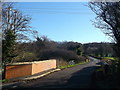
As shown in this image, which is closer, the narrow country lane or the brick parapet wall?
the narrow country lane

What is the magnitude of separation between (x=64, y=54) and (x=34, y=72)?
24.6 metres

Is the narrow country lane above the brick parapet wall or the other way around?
the other way around

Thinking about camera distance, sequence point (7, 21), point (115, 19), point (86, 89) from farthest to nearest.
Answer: point (7, 21) → point (115, 19) → point (86, 89)

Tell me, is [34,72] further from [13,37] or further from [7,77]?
[13,37]

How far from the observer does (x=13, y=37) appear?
19125 mm

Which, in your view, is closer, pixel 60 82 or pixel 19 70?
pixel 60 82

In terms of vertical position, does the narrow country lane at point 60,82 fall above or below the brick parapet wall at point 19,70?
below

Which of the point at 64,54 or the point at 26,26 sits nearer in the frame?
the point at 26,26

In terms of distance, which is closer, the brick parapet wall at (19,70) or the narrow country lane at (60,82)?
the narrow country lane at (60,82)

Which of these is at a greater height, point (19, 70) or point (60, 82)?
point (19, 70)

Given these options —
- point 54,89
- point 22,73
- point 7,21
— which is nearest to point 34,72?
point 22,73

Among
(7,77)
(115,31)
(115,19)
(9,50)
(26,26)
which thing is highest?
(26,26)

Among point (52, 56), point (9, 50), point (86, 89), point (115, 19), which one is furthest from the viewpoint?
point (52, 56)

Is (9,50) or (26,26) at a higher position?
(26,26)
